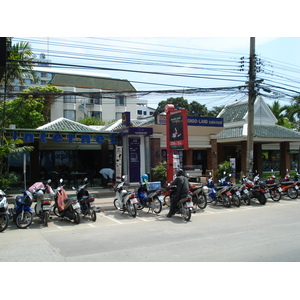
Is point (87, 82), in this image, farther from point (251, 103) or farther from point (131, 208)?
point (131, 208)

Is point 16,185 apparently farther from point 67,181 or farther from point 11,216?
point 11,216

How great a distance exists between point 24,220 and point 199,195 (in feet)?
22.0

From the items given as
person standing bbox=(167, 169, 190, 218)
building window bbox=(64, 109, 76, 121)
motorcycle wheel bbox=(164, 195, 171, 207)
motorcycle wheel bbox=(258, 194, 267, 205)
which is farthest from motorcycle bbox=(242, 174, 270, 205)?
building window bbox=(64, 109, 76, 121)

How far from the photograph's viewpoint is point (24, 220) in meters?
9.59

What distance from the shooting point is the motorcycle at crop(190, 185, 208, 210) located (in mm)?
12742

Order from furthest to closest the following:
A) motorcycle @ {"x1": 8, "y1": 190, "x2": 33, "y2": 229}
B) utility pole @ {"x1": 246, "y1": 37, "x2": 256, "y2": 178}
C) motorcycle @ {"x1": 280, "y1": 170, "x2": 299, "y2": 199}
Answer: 1. utility pole @ {"x1": 246, "y1": 37, "x2": 256, "y2": 178}
2. motorcycle @ {"x1": 280, "y1": 170, "x2": 299, "y2": 199}
3. motorcycle @ {"x1": 8, "y1": 190, "x2": 33, "y2": 229}

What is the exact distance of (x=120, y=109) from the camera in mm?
53250

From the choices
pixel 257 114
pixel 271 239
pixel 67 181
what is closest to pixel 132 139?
pixel 67 181

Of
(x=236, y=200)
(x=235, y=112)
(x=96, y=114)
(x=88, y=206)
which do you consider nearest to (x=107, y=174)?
(x=88, y=206)

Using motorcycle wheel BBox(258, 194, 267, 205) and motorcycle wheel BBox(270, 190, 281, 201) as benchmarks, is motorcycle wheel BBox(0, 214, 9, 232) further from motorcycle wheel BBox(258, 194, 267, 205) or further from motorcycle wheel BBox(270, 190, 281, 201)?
motorcycle wheel BBox(270, 190, 281, 201)

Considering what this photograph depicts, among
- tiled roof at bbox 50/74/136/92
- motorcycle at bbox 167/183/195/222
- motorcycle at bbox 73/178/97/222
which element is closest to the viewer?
motorcycle at bbox 167/183/195/222

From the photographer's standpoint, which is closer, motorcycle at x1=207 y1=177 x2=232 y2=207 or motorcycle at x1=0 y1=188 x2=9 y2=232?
motorcycle at x1=0 y1=188 x2=9 y2=232

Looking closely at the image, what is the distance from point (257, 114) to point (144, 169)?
12278 millimetres

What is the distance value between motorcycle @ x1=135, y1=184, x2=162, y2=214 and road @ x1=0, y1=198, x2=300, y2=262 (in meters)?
0.32
